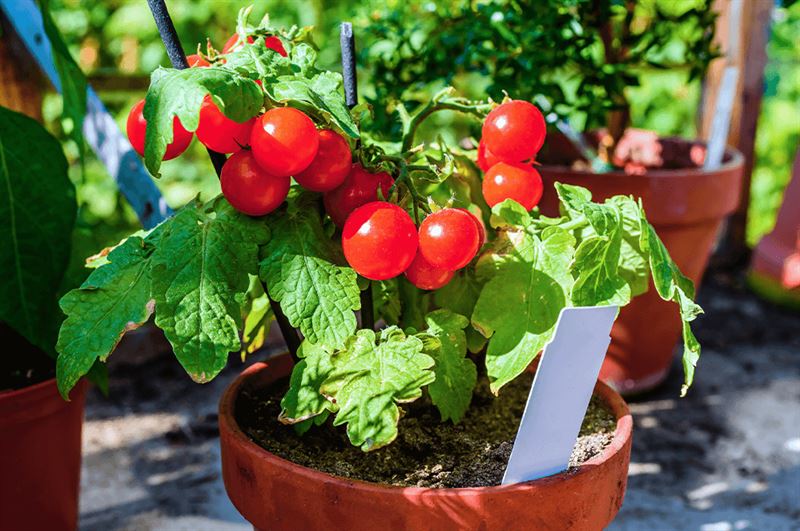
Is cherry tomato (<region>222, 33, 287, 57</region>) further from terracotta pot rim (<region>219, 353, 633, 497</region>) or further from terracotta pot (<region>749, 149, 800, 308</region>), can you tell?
terracotta pot (<region>749, 149, 800, 308</region>)

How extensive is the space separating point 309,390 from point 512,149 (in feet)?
1.19

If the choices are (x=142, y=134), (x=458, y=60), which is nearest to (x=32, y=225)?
(x=142, y=134)

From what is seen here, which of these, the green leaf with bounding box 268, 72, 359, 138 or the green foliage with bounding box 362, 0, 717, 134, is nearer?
the green leaf with bounding box 268, 72, 359, 138

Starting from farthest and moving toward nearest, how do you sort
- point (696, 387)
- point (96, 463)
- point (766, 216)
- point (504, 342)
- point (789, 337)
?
point (766, 216), point (789, 337), point (696, 387), point (96, 463), point (504, 342)

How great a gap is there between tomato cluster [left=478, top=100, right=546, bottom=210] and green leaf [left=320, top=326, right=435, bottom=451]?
217 mm

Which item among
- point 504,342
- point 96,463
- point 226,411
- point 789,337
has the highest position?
point 504,342

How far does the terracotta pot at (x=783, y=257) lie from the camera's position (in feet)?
8.65

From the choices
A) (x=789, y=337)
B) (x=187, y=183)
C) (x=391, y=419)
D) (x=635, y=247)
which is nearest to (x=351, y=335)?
(x=391, y=419)

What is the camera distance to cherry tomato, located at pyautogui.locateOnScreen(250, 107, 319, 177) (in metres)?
0.81

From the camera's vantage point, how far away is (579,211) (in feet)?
3.11

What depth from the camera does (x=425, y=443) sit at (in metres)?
1.04

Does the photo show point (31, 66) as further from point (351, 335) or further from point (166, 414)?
point (351, 335)

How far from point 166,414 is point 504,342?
123cm

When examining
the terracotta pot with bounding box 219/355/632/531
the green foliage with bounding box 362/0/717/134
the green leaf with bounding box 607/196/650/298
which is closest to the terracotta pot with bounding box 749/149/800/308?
the green foliage with bounding box 362/0/717/134
